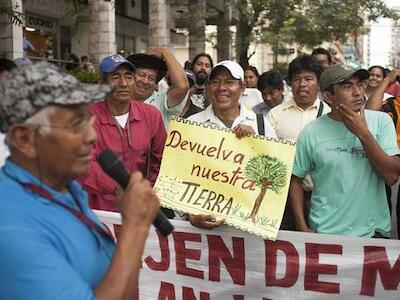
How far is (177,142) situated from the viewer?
3576mm

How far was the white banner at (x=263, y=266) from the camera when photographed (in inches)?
135

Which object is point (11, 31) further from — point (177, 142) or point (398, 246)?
point (398, 246)

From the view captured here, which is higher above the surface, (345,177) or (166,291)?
(345,177)

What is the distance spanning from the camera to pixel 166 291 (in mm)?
3756

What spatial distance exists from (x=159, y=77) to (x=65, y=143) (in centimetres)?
347

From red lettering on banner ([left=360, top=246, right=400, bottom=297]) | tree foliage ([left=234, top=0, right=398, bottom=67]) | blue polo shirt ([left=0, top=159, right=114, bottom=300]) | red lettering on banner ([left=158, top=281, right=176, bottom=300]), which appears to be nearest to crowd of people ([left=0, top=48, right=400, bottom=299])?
blue polo shirt ([left=0, top=159, right=114, bottom=300])

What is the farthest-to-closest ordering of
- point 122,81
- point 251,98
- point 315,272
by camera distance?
1. point 251,98
2. point 122,81
3. point 315,272

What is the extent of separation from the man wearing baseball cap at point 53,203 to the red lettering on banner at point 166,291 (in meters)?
2.06

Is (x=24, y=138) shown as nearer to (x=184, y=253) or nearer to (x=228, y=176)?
(x=228, y=176)

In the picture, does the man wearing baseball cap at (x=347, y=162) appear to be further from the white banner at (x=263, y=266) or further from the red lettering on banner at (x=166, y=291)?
the red lettering on banner at (x=166, y=291)

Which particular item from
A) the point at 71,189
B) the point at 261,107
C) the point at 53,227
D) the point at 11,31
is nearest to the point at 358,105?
the point at 71,189

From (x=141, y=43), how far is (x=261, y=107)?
1915cm

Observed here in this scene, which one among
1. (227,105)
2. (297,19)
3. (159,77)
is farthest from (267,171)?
(297,19)

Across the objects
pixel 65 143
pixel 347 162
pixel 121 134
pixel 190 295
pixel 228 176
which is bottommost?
pixel 190 295
